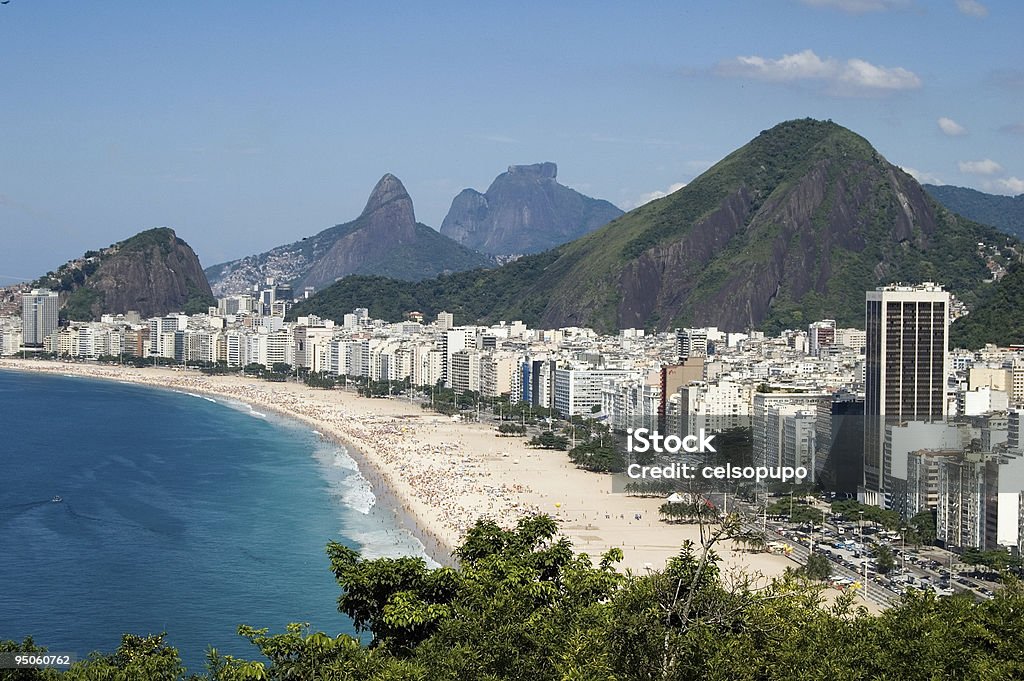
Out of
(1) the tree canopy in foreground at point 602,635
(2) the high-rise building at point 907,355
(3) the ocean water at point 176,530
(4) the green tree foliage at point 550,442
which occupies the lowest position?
(3) the ocean water at point 176,530

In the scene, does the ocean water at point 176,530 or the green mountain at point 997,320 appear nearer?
the ocean water at point 176,530

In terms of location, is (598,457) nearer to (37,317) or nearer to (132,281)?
(37,317)

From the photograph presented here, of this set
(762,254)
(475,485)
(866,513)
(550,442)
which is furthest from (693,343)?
(866,513)

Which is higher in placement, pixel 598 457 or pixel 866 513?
pixel 598 457

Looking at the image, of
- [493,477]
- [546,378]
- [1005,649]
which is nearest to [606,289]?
[546,378]

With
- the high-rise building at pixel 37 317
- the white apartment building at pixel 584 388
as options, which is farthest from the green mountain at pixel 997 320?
the high-rise building at pixel 37 317

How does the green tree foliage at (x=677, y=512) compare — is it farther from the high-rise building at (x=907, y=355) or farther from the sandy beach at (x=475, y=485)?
the high-rise building at (x=907, y=355)
